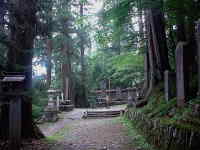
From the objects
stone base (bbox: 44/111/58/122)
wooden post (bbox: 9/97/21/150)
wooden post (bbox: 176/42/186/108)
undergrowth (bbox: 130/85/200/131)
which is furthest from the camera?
stone base (bbox: 44/111/58/122)

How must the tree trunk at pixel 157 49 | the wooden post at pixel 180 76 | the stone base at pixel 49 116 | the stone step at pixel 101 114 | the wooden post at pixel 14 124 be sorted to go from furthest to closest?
1. the stone step at pixel 101 114
2. the stone base at pixel 49 116
3. the tree trunk at pixel 157 49
4. the wooden post at pixel 180 76
5. the wooden post at pixel 14 124

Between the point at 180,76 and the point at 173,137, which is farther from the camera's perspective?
the point at 180,76

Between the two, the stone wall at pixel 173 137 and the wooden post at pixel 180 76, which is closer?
the stone wall at pixel 173 137

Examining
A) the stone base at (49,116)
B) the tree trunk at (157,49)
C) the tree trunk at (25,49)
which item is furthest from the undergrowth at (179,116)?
the stone base at (49,116)

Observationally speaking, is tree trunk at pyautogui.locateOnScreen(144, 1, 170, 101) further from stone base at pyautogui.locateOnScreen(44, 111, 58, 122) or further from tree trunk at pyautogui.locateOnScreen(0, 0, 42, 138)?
stone base at pyautogui.locateOnScreen(44, 111, 58, 122)

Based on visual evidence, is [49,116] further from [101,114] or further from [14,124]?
[14,124]

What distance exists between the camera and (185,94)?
6.26 m

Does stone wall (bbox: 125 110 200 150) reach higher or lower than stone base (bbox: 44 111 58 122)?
higher

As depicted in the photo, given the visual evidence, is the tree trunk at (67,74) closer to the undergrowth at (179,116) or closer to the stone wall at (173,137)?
the undergrowth at (179,116)

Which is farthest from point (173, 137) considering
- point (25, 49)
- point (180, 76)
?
point (25, 49)

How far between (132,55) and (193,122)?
27.3ft

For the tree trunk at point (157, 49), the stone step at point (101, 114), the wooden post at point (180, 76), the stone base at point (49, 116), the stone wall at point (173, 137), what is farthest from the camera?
the stone step at point (101, 114)

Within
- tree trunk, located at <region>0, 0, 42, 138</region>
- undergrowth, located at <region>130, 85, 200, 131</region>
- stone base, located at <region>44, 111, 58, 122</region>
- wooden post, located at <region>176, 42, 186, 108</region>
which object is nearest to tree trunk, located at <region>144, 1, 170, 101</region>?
undergrowth, located at <region>130, 85, 200, 131</region>

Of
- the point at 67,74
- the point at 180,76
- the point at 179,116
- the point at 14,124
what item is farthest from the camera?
the point at 67,74
